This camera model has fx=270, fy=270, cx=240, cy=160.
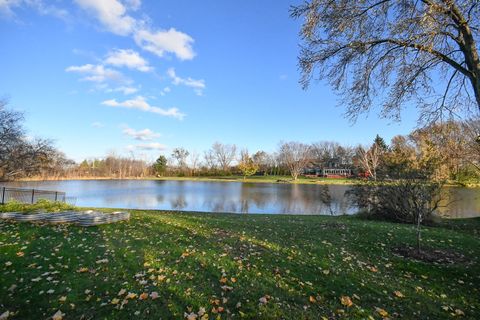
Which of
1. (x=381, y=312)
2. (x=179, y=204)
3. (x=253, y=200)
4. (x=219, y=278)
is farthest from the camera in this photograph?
(x=253, y=200)

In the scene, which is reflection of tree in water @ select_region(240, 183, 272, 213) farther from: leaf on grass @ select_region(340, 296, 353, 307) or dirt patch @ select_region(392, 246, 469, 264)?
leaf on grass @ select_region(340, 296, 353, 307)

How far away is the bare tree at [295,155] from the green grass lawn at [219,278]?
74940 millimetres

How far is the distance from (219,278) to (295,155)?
82676 millimetres

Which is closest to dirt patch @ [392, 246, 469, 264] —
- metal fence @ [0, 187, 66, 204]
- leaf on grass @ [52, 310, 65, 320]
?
leaf on grass @ [52, 310, 65, 320]

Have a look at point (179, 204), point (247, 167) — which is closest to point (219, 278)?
point (179, 204)

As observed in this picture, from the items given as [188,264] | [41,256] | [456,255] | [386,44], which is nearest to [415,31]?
[386,44]

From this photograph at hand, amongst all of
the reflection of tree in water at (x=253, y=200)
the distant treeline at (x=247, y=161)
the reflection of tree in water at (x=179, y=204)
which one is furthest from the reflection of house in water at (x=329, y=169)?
the reflection of tree in water at (x=179, y=204)

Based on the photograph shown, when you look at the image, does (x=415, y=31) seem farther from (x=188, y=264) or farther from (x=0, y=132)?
(x=0, y=132)

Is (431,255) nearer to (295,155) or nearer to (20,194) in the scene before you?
(20,194)

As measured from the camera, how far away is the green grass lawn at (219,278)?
3904 millimetres

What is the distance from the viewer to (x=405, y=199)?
14.4 m

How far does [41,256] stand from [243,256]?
4311 mm

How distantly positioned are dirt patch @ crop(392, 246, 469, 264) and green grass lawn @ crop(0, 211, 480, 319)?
31cm

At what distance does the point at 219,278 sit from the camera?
192 inches
